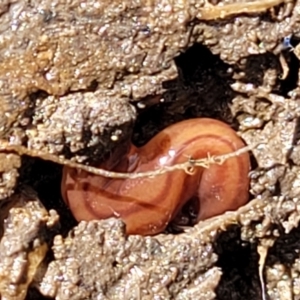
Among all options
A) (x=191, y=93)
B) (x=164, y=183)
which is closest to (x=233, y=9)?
(x=191, y=93)

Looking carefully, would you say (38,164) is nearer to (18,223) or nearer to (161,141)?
(18,223)

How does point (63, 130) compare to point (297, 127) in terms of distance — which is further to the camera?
point (297, 127)

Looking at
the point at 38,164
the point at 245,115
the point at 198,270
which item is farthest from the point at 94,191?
the point at 245,115

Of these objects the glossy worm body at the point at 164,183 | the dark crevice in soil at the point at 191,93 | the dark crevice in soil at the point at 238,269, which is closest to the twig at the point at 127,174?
the glossy worm body at the point at 164,183

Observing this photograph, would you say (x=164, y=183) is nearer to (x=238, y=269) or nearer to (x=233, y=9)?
(x=238, y=269)

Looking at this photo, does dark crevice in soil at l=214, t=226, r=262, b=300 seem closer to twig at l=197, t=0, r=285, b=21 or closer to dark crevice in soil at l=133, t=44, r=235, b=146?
dark crevice in soil at l=133, t=44, r=235, b=146

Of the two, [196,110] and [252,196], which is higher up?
[196,110]

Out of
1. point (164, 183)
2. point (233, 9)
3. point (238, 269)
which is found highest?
point (233, 9)

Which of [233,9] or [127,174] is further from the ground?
[233,9]

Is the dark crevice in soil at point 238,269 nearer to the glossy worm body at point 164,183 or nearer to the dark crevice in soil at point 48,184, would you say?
Result: the glossy worm body at point 164,183

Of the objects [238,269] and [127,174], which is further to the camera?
[238,269]
